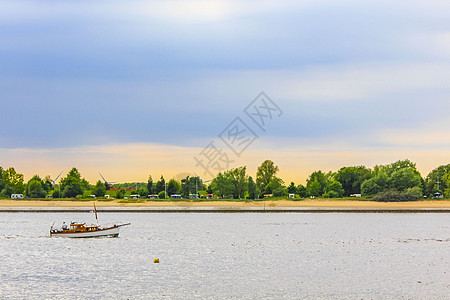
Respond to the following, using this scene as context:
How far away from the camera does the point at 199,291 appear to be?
123 ft

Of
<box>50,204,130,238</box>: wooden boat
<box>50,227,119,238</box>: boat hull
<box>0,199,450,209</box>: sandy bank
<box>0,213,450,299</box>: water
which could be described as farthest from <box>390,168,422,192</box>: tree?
<box>50,204,130,238</box>: wooden boat

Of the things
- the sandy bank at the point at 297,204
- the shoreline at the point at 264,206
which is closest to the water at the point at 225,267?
the shoreline at the point at 264,206

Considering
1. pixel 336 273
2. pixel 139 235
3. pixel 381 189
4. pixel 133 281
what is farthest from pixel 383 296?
pixel 381 189

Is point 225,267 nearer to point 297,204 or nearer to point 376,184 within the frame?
point 297,204

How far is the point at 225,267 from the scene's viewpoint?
160ft

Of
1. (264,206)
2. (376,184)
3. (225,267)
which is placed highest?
(376,184)

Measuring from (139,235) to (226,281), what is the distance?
42.6 metres

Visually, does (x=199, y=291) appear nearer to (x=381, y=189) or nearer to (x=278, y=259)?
(x=278, y=259)

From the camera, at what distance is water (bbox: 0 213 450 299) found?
1475 inches

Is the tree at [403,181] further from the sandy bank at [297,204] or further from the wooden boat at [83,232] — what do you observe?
the wooden boat at [83,232]

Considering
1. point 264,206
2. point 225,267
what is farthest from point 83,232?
point 264,206

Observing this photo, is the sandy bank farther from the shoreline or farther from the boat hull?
the boat hull

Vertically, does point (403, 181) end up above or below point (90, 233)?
above

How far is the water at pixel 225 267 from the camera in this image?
3747 cm
